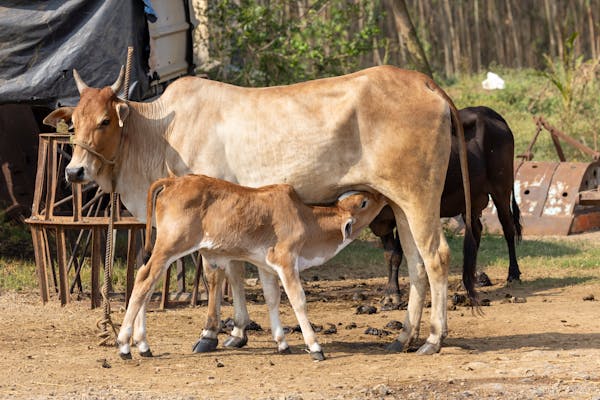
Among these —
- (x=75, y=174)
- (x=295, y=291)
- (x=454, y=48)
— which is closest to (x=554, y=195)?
(x=295, y=291)

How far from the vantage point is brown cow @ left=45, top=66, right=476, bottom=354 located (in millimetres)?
7508

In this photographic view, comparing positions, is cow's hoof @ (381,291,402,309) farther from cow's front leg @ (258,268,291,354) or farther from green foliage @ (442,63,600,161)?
green foliage @ (442,63,600,161)

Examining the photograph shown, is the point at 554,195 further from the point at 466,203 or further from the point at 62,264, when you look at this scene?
the point at 62,264

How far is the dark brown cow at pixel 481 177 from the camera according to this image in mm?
10516

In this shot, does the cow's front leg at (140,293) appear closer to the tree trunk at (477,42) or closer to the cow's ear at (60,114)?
the cow's ear at (60,114)

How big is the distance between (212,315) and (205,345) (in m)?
0.22

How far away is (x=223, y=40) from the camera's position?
13930 millimetres

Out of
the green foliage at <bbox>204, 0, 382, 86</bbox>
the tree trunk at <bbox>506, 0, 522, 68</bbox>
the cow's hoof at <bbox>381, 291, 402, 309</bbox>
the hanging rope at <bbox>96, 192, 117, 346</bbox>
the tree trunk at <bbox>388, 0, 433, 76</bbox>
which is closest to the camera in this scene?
the hanging rope at <bbox>96, 192, 117, 346</bbox>

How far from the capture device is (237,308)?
7.97 m

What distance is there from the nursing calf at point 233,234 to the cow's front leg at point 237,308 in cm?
32

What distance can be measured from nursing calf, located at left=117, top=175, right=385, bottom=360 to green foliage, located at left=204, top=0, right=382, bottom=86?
649cm

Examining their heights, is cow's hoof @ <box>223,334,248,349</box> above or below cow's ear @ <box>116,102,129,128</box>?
below

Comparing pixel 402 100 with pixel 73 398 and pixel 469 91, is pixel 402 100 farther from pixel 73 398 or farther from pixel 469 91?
pixel 469 91

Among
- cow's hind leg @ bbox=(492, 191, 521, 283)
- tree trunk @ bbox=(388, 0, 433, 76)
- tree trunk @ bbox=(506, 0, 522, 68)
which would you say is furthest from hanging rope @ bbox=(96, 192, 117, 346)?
tree trunk @ bbox=(506, 0, 522, 68)
